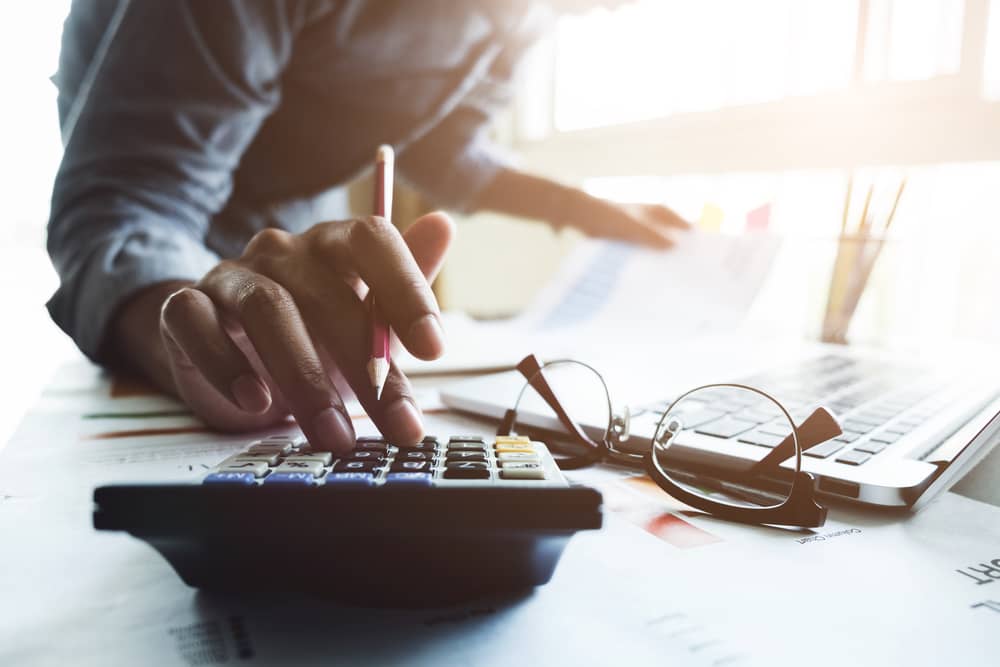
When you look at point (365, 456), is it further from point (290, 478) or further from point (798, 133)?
point (798, 133)

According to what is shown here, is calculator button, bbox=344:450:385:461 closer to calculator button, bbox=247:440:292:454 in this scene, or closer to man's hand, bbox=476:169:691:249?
calculator button, bbox=247:440:292:454

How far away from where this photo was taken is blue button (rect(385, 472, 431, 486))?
0.69ft

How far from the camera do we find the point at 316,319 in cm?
34

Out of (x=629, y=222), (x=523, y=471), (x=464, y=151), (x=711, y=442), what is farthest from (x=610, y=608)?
(x=464, y=151)

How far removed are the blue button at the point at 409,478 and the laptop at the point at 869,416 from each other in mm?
173

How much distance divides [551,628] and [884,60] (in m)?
0.94

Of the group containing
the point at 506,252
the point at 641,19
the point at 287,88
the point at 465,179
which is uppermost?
the point at 641,19

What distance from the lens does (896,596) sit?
0.73 feet

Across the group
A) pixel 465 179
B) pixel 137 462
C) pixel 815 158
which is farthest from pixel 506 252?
pixel 137 462

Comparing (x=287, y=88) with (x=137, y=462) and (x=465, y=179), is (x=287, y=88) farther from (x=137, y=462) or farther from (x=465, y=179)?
(x=137, y=462)

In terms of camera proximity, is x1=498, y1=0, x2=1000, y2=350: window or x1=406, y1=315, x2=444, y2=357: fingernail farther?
x1=498, y1=0, x2=1000, y2=350: window

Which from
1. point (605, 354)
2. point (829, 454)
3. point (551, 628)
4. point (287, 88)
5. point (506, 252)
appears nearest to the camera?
point (551, 628)

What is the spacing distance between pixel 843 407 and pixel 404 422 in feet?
0.91

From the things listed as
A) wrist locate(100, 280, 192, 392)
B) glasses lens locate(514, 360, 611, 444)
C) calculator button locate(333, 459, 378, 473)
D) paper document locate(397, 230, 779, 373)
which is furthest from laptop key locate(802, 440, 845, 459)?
wrist locate(100, 280, 192, 392)
